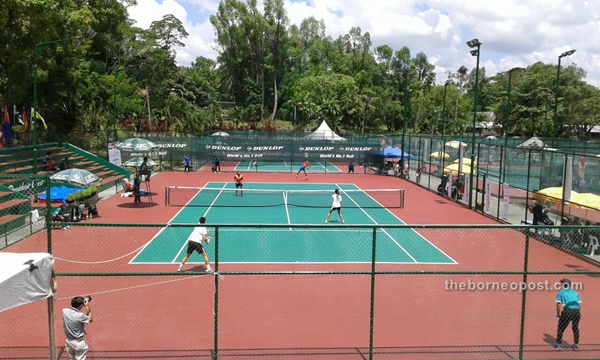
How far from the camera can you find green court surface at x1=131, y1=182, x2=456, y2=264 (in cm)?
1556

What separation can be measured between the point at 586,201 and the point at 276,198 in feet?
50.4

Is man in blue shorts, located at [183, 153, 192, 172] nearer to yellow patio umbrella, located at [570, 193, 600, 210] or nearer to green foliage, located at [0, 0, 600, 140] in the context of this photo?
green foliage, located at [0, 0, 600, 140]

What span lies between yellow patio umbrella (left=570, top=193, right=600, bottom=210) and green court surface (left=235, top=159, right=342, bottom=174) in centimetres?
2651

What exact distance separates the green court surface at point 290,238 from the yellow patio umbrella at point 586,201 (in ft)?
16.2

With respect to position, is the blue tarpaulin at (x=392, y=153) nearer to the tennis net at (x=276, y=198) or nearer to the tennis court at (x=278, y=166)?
the tennis court at (x=278, y=166)

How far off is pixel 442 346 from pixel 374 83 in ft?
282

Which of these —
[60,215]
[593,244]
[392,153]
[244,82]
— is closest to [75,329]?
[60,215]

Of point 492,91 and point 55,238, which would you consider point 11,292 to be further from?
point 492,91

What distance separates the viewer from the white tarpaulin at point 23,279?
635 cm

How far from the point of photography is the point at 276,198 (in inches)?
1101

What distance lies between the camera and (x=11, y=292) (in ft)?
21.1

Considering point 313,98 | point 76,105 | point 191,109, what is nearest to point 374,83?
point 313,98

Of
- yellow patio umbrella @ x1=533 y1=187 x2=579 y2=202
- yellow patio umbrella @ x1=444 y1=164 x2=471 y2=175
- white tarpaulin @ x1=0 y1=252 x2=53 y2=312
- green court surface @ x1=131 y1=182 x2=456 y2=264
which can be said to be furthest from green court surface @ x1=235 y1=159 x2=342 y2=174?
white tarpaulin @ x1=0 y1=252 x2=53 y2=312

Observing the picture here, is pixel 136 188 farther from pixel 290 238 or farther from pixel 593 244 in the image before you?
pixel 593 244
